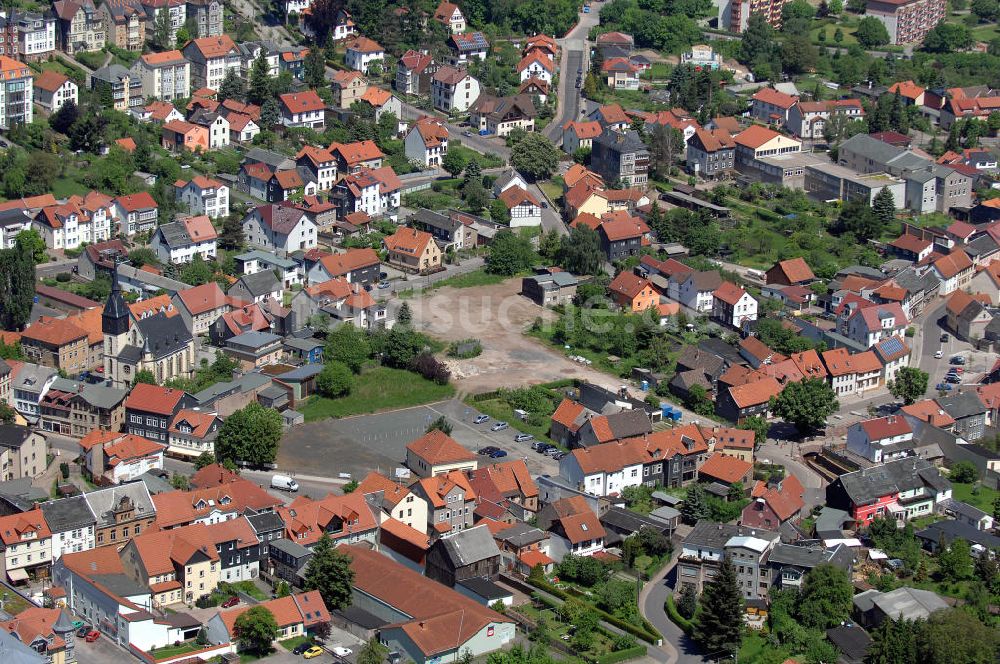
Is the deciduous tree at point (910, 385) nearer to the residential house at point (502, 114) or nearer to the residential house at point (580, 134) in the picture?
the residential house at point (580, 134)

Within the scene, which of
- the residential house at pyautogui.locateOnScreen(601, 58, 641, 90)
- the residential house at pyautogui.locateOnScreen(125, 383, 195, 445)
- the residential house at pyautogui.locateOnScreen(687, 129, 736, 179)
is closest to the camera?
the residential house at pyautogui.locateOnScreen(125, 383, 195, 445)

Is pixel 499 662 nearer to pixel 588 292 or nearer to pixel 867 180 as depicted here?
pixel 588 292

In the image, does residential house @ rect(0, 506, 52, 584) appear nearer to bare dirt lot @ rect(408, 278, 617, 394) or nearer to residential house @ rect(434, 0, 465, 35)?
bare dirt lot @ rect(408, 278, 617, 394)

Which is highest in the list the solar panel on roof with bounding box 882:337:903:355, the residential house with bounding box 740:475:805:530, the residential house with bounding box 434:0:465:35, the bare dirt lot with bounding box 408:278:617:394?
the residential house with bounding box 434:0:465:35

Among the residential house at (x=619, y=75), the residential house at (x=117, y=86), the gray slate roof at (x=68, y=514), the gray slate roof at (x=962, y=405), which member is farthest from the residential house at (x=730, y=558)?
the residential house at (x=619, y=75)

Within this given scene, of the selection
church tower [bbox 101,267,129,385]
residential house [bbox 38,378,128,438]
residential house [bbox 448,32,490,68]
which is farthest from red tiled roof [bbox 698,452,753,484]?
residential house [bbox 448,32,490,68]

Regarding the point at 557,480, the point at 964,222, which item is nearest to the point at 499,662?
the point at 557,480

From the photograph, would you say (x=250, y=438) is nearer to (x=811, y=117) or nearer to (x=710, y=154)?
(x=710, y=154)
